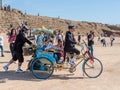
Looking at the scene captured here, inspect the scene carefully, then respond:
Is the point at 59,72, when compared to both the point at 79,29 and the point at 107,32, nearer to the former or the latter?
the point at 79,29

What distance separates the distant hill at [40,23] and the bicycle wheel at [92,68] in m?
44.8

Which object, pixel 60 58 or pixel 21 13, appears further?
pixel 21 13

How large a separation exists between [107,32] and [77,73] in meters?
93.4

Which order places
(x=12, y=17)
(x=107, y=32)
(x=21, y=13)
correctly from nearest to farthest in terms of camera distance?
(x=12, y=17)
(x=21, y=13)
(x=107, y=32)

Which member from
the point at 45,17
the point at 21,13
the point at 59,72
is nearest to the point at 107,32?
the point at 45,17

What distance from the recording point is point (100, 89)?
12.4 metres

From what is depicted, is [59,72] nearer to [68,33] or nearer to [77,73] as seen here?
[77,73]

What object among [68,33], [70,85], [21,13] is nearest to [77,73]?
[68,33]

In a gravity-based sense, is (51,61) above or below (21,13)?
below

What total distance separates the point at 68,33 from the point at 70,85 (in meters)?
2.41

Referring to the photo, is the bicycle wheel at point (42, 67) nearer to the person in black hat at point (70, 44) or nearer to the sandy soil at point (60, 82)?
the sandy soil at point (60, 82)

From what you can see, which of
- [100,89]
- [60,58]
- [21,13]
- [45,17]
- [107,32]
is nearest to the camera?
[100,89]

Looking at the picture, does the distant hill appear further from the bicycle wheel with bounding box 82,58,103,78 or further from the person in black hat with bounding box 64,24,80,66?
the bicycle wheel with bounding box 82,58,103,78

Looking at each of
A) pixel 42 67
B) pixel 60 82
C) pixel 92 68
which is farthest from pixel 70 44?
pixel 60 82
